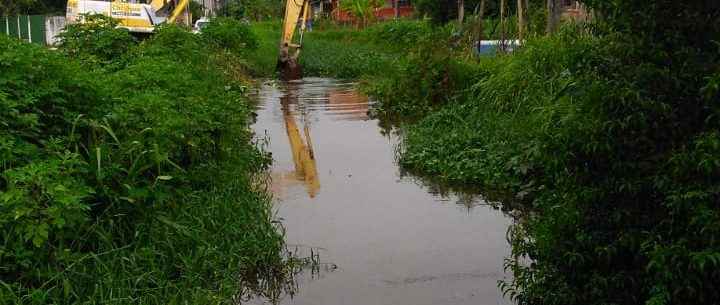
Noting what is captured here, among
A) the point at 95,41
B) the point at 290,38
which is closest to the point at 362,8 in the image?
the point at 290,38

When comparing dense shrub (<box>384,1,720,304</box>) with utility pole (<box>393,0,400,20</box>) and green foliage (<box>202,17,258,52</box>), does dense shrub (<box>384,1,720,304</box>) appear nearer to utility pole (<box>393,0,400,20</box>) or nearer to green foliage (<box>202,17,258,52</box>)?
green foliage (<box>202,17,258,52</box>)

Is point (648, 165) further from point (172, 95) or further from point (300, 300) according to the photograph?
point (172, 95)

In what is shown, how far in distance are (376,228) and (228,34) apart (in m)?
16.7

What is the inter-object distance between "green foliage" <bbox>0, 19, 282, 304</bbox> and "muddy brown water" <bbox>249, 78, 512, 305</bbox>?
1.46ft

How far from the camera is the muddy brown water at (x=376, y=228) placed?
5652 mm

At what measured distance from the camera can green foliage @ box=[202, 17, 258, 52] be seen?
22.5m

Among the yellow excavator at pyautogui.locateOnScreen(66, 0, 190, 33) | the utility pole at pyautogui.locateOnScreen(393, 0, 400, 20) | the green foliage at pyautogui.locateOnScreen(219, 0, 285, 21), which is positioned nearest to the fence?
the yellow excavator at pyautogui.locateOnScreen(66, 0, 190, 33)

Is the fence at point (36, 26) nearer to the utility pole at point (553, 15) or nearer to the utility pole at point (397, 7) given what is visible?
the utility pole at point (397, 7)

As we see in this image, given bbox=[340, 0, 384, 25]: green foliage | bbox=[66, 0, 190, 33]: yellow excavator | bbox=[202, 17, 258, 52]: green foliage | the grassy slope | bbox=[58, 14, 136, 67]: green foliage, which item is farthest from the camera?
bbox=[340, 0, 384, 25]: green foliage

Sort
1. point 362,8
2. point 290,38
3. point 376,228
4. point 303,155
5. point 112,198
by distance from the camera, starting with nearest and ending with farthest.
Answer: point 112,198, point 376,228, point 303,155, point 290,38, point 362,8

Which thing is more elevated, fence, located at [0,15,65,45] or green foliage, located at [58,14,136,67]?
fence, located at [0,15,65,45]

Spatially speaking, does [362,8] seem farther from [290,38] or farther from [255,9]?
[290,38]

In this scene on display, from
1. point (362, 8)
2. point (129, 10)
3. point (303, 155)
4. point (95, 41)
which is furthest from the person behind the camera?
point (362, 8)

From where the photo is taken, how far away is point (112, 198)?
5406mm
